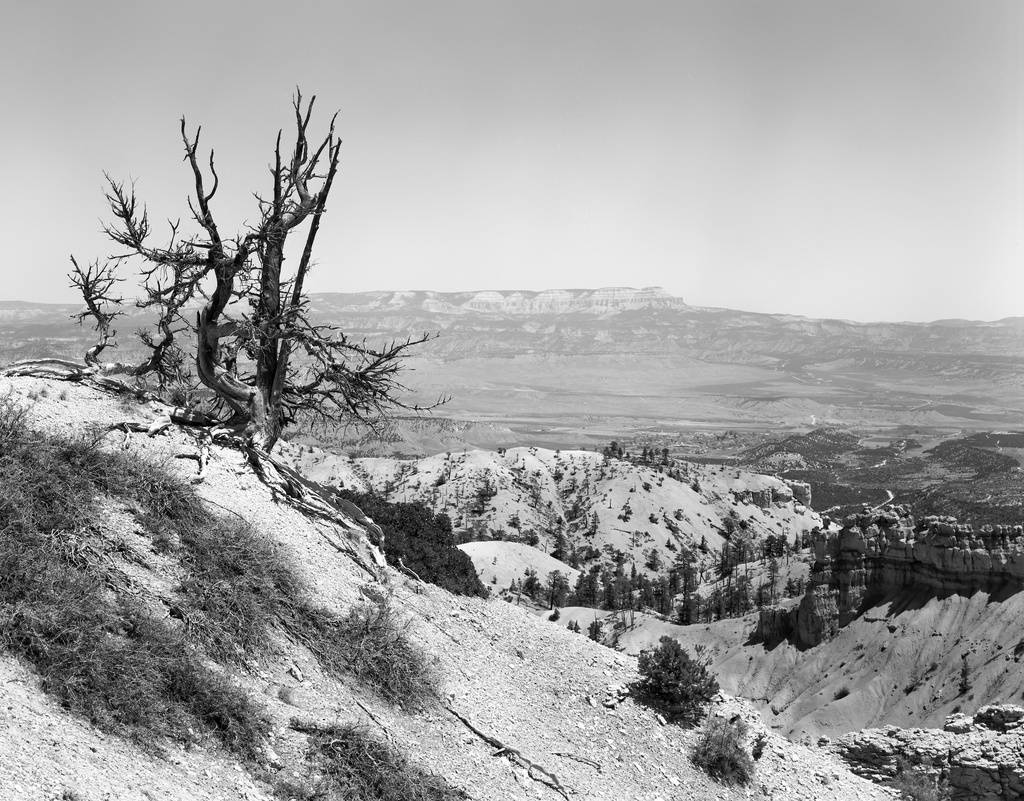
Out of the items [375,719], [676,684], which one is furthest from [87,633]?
[676,684]

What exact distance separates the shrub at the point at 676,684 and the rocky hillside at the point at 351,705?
1.03 feet

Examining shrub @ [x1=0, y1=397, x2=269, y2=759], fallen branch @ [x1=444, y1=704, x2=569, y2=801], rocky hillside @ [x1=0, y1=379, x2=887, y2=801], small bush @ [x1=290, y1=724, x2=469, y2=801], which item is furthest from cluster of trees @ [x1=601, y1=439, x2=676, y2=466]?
shrub @ [x1=0, y1=397, x2=269, y2=759]

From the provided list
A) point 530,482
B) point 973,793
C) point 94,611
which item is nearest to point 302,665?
point 94,611

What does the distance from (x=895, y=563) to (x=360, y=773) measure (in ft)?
128

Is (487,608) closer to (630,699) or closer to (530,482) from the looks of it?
(630,699)

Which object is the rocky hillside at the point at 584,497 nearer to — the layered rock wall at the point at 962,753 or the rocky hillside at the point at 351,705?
the layered rock wall at the point at 962,753

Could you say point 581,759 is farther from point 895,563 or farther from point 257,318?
point 895,563

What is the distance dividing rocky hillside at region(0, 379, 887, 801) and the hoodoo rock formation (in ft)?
87.8

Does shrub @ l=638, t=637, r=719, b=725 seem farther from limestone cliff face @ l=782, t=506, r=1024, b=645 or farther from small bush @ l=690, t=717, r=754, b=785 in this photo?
limestone cliff face @ l=782, t=506, r=1024, b=645

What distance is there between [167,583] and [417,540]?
7244mm

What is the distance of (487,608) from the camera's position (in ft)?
43.7

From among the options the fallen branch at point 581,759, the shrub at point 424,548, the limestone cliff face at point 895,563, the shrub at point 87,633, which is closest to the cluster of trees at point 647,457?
the limestone cliff face at point 895,563

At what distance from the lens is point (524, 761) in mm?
8812

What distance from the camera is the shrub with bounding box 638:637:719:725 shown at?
1109 cm
